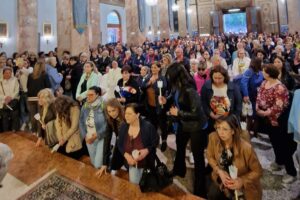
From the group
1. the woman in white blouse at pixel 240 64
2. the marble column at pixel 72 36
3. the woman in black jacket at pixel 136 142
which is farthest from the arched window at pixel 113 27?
the woman in black jacket at pixel 136 142

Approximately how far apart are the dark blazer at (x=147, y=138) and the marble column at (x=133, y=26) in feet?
43.3

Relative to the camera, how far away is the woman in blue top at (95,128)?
12.2ft

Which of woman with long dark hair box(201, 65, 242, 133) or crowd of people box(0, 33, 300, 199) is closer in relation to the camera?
crowd of people box(0, 33, 300, 199)

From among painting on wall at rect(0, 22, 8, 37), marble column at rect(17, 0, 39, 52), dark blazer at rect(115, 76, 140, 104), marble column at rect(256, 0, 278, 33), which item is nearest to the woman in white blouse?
dark blazer at rect(115, 76, 140, 104)

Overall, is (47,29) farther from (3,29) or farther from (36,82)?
(36,82)

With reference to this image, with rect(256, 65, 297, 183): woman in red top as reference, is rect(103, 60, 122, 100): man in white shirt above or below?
above

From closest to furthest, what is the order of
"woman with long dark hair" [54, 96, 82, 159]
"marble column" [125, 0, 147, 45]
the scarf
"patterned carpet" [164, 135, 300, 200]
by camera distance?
1. "patterned carpet" [164, 135, 300, 200]
2. the scarf
3. "woman with long dark hair" [54, 96, 82, 159]
4. "marble column" [125, 0, 147, 45]

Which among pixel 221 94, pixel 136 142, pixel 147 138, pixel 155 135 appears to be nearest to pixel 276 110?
pixel 221 94

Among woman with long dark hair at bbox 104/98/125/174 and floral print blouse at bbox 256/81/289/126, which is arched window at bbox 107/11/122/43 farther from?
floral print blouse at bbox 256/81/289/126

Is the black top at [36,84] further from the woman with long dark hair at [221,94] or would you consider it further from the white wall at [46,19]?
the white wall at [46,19]

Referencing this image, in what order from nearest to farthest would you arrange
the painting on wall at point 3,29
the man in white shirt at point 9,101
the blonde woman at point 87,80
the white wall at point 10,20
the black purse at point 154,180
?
the black purse at point 154,180, the blonde woman at point 87,80, the man in white shirt at point 9,101, the painting on wall at point 3,29, the white wall at point 10,20

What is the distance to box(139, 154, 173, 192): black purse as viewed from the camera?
289 cm

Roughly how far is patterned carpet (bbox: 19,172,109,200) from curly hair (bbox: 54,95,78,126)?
35.1 inches

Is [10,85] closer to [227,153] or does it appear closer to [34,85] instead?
[34,85]
